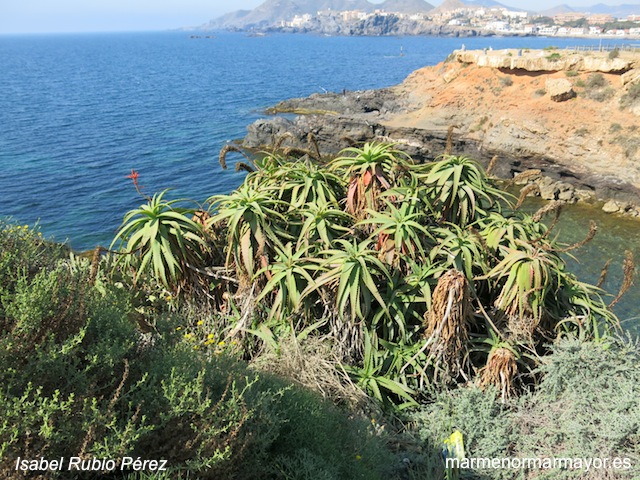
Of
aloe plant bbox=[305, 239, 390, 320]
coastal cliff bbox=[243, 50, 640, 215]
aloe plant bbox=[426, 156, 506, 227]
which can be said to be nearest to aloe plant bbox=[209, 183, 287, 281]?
aloe plant bbox=[305, 239, 390, 320]

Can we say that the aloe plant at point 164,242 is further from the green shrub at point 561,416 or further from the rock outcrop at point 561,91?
the rock outcrop at point 561,91

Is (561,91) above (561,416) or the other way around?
the other way around

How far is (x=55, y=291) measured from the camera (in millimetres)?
2738

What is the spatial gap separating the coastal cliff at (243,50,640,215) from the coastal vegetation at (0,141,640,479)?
39.6 feet

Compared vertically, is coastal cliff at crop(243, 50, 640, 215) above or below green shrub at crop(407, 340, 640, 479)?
below

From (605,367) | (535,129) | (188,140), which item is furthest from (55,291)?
(188,140)

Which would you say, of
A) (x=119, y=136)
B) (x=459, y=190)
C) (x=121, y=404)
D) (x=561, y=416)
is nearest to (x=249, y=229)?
(x=459, y=190)

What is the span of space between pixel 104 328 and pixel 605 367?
4144mm

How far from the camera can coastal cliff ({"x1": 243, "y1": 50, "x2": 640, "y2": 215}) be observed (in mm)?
19859

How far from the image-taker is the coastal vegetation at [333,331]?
8.95 ft

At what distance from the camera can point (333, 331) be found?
4.71 meters

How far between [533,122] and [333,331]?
21335mm

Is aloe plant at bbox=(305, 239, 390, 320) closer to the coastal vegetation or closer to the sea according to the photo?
the coastal vegetation

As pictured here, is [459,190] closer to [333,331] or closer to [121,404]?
[333,331]
